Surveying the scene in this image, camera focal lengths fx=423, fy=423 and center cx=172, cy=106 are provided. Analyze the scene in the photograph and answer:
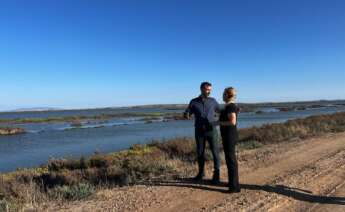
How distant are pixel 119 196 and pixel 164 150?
1257cm

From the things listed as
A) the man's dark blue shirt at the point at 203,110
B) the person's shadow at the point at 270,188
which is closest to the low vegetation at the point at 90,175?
the person's shadow at the point at 270,188

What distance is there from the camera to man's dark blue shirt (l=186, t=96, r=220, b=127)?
779 cm

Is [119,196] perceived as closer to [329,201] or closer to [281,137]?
[329,201]

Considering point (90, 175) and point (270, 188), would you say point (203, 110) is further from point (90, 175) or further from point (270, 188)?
point (90, 175)

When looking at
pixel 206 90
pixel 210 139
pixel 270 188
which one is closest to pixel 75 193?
pixel 210 139

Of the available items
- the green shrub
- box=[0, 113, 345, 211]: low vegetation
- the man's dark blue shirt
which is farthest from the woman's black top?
the green shrub

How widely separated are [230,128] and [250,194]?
119 centimetres

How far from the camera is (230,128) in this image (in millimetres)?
7180

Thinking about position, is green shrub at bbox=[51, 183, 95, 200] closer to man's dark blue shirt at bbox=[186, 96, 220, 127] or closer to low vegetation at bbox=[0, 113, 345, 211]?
low vegetation at bbox=[0, 113, 345, 211]

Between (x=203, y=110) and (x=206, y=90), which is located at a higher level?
(x=206, y=90)

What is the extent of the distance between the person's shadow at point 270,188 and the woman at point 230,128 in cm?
28

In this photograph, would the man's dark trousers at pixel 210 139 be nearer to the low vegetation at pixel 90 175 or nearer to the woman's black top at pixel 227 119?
the woman's black top at pixel 227 119

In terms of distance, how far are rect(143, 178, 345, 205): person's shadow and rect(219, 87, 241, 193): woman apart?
0.92 ft

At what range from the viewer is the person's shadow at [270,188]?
275 inches
